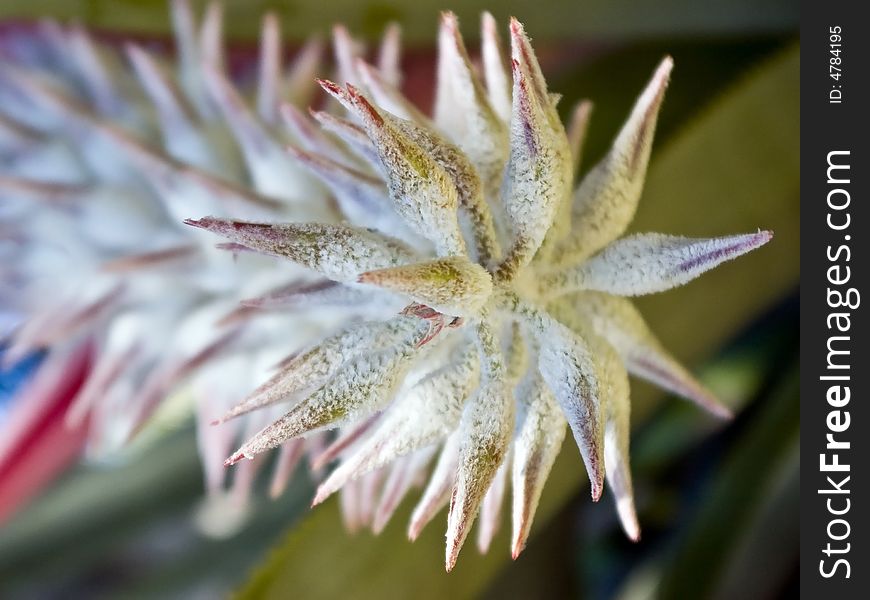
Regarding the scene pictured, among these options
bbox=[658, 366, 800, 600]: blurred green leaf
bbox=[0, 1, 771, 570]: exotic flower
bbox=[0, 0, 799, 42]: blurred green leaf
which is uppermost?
bbox=[0, 0, 799, 42]: blurred green leaf

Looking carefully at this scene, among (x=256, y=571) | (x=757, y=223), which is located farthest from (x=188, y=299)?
(x=757, y=223)

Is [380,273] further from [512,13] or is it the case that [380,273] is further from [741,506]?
[741,506]

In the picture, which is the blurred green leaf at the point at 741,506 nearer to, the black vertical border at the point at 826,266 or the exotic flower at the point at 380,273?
the black vertical border at the point at 826,266

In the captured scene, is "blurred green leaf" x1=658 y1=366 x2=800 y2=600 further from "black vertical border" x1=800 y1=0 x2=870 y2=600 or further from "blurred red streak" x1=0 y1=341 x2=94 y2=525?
"blurred red streak" x1=0 y1=341 x2=94 y2=525

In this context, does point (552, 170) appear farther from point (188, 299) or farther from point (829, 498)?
point (829, 498)

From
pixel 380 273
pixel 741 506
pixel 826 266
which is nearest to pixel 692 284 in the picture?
pixel 826 266

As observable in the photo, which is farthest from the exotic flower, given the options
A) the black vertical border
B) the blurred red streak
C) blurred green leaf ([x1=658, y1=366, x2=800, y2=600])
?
blurred green leaf ([x1=658, y1=366, x2=800, y2=600])
